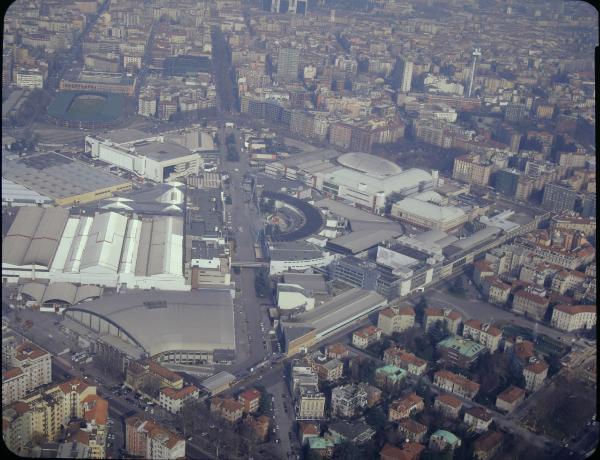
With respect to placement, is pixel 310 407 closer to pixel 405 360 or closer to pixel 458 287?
pixel 405 360

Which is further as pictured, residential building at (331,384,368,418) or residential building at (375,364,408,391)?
residential building at (375,364,408,391)

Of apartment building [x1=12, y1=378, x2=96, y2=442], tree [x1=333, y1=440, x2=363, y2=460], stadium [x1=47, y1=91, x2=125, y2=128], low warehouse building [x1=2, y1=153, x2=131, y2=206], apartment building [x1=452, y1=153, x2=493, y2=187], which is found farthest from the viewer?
stadium [x1=47, y1=91, x2=125, y2=128]

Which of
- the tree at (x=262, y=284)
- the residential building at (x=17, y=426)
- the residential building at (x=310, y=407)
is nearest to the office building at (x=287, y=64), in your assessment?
the tree at (x=262, y=284)

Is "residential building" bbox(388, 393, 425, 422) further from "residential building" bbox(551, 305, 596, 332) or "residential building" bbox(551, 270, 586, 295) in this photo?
"residential building" bbox(551, 270, 586, 295)

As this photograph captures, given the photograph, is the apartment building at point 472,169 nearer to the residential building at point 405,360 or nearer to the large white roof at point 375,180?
the large white roof at point 375,180

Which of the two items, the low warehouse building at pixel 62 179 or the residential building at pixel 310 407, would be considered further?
the low warehouse building at pixel 62 179

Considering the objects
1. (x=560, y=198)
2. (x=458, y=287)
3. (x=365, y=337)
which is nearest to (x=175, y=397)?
(x=365, y=337)

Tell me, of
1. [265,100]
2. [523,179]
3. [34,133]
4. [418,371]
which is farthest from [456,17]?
[418,371]

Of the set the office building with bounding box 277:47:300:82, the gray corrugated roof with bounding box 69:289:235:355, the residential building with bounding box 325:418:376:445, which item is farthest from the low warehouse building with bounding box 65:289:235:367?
the office building with bounding box 277:47:300:82
